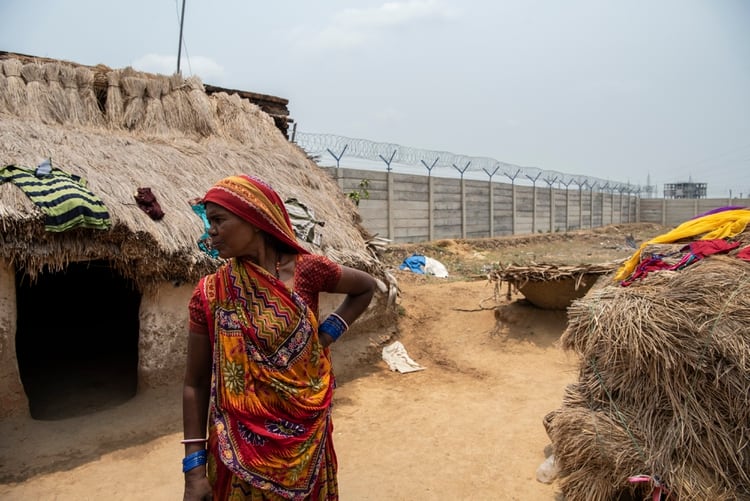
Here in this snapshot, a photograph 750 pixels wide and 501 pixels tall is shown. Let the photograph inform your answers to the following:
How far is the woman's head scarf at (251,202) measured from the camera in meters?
1.57

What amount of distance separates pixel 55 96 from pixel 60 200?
292 cm

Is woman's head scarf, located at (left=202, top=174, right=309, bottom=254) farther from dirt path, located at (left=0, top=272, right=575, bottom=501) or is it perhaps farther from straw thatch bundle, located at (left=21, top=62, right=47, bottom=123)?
straw thatch bundle, located at (left=21, top=62, right=47, bottom=123)

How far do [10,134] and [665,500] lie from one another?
6.11m

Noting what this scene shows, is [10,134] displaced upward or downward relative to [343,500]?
upward

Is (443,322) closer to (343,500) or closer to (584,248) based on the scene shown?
(343,500)

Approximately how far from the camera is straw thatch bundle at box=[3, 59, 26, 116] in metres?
5.71

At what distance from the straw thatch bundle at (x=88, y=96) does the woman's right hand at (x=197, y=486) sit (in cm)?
587

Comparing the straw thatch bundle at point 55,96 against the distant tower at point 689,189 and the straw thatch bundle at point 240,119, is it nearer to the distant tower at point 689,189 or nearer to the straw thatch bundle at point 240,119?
the straw thatch bundle at point 240,119

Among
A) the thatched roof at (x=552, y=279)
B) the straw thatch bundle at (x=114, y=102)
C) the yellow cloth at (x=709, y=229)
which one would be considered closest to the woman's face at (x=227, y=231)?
the yellow cloth at (x=709, y=229)

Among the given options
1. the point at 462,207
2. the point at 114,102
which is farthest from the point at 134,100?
the point at 462,207

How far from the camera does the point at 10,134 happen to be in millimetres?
4852

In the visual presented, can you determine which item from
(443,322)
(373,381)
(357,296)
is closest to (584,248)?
(443,322)

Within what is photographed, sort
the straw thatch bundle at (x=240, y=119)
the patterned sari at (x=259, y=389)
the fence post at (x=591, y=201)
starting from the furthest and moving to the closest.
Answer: the fence post at (x=591, y=201)
the straw thatch bundle at (x=240, y=119)
the patterned sari at (x=259, y=389)

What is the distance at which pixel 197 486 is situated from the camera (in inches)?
62.4
